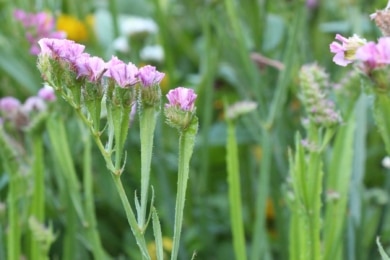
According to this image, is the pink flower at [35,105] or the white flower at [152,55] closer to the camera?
the pink flower at [35,105]

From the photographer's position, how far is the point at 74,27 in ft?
3.89

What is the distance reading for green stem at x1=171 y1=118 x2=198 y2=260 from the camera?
407mm

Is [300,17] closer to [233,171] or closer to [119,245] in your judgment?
[233,171]

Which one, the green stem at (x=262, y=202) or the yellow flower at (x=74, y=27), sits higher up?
the yellow flower at (x=74, y=27)

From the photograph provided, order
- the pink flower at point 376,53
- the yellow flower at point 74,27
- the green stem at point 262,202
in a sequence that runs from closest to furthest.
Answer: the pink flower at point 376,53 → the green stem at point 262,202 → the yellow flower at point 74,27

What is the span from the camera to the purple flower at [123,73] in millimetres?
403

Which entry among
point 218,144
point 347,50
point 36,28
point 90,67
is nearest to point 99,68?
point 90,67

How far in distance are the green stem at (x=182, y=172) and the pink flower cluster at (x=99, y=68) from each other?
32 millimetres

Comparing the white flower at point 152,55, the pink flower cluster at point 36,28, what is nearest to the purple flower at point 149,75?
the pink flower cluster at point 36,28

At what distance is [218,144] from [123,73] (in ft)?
2.06

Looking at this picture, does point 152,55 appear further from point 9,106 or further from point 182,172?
point 182,172

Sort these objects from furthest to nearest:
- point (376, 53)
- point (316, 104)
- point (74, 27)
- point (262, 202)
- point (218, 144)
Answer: point (74, 27) → point (218, 144) → point (262, 202) → point (316, 104) → point (376, 53)

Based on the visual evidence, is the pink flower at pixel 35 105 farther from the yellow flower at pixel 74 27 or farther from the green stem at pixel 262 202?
the yellow flower at pixel 74 27

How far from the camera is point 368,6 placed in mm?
1146
